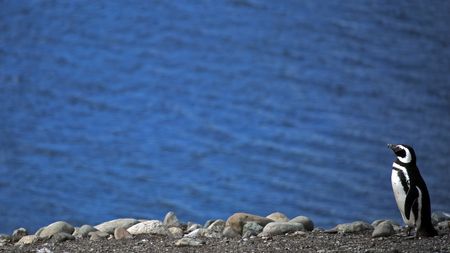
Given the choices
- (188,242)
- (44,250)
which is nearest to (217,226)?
(188,242)

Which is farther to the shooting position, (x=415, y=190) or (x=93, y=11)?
(x=93, y=11)

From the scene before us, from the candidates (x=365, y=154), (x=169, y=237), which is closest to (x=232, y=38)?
(x=365, y=154)

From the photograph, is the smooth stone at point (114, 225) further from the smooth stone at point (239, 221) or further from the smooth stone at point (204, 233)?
the smooth stone at point (239, 221)

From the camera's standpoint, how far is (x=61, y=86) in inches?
586

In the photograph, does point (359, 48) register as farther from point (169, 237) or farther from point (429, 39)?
point (169, 237)

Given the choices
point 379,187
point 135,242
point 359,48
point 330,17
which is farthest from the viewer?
point 330,17

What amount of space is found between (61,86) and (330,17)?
4121mm

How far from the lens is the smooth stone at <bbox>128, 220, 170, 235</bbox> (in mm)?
7531

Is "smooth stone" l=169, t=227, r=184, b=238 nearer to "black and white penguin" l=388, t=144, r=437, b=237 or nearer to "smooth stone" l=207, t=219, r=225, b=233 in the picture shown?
"smooth stone" l=207, t=219, r=225, b=233

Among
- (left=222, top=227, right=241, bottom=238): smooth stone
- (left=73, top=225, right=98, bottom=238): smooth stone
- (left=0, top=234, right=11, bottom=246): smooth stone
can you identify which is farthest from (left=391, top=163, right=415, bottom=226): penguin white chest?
(left=0, top=234, right=11, bottom=246): smooth stone

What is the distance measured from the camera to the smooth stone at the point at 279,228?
23.9 ft

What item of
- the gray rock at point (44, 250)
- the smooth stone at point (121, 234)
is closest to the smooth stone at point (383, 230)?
the smooth stone at point (121, 234)

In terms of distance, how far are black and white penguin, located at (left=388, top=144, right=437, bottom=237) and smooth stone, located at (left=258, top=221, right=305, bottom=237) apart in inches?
27.5

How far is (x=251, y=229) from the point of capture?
7.39 m
